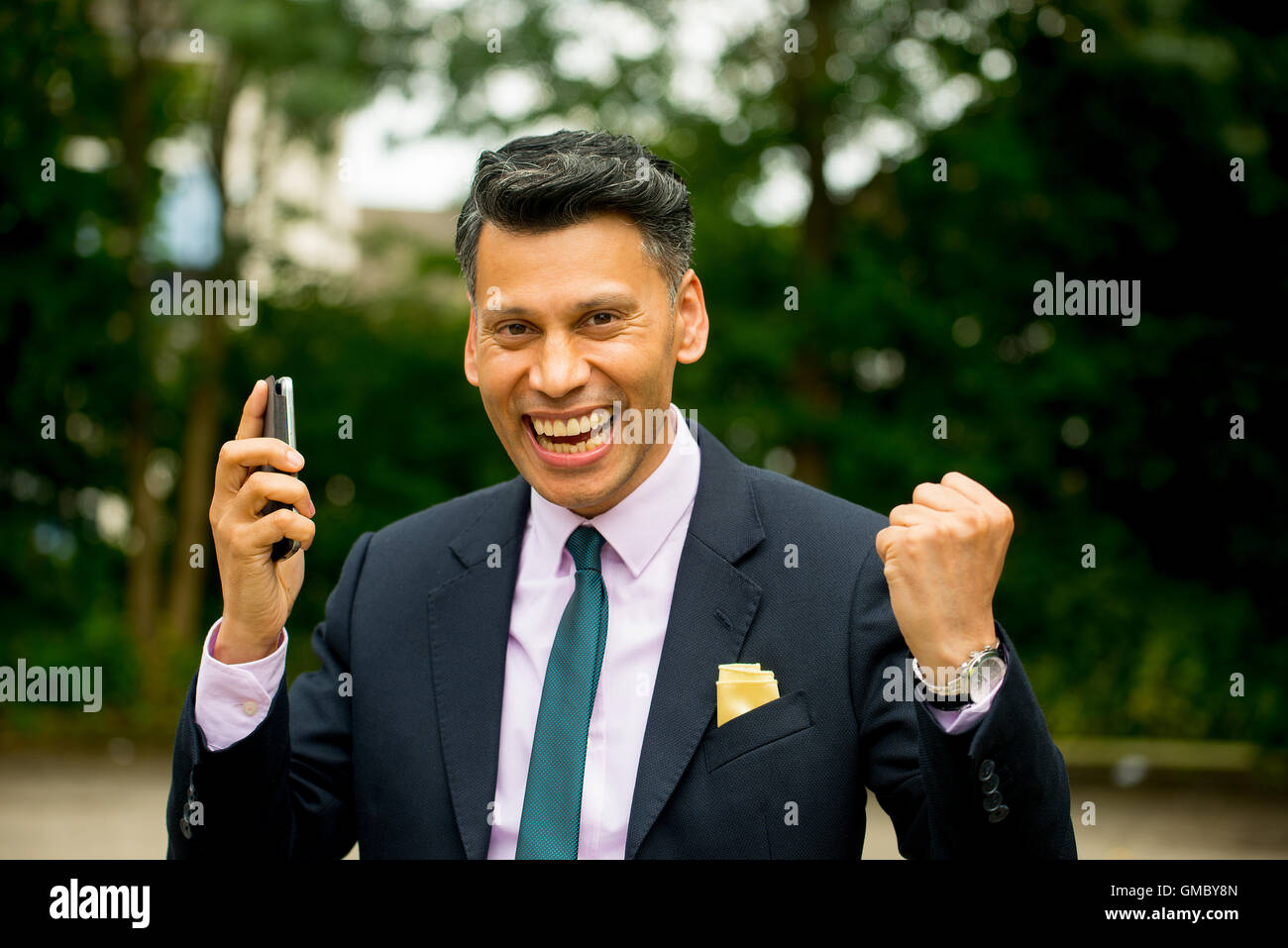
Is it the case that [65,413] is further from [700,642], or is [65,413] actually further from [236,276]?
[700,642]

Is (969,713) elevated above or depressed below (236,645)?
below

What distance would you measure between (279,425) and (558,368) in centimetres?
54

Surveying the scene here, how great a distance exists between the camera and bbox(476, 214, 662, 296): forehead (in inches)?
97.4


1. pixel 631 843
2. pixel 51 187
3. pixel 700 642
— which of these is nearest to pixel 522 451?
pixel 700 642

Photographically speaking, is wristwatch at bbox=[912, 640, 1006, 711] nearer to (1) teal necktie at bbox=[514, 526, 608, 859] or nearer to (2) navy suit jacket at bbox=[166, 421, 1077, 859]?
(2) navy suit jacket at bbox=[166, 421, 1077, 859]

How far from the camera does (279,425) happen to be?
7.73ft

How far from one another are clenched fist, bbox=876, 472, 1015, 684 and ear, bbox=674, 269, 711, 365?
86 centimetres

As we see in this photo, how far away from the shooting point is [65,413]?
13.1 metres

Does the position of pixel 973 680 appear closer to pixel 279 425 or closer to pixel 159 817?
pixel 279 425

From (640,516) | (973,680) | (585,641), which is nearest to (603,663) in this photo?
(585,641)

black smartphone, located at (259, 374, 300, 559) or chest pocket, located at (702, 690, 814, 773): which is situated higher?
black smartphone, located at (259, 374, 300, 559)

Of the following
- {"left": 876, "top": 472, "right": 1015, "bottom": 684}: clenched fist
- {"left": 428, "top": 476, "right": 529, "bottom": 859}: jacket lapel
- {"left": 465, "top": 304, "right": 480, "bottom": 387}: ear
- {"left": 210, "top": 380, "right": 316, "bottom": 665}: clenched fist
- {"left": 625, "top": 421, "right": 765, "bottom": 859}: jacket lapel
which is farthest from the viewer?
{"left": 465, "top": 304, "right": 480, "bottom": 387}: ear

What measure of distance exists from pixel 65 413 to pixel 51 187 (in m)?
2.32

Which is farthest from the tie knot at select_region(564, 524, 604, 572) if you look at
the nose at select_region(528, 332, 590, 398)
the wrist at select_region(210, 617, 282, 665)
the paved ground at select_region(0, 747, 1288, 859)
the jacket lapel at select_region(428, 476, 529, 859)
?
the paved ground at select_region(0, 747, 1288, 859)
